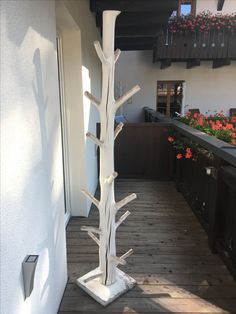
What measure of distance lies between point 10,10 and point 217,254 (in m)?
2.32

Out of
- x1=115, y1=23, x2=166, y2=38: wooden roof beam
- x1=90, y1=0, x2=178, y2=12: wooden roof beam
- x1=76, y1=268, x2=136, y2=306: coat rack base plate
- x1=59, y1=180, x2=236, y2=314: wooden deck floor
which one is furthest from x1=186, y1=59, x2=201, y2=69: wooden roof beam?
x1=76, y1=268, x2=136, y2=306: coat rack base plate

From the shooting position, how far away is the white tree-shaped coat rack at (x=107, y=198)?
154cm

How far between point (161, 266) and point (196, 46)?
22.5 feet

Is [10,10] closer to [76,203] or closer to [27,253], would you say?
[27,253]

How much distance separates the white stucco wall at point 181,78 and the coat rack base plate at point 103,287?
7.60 m

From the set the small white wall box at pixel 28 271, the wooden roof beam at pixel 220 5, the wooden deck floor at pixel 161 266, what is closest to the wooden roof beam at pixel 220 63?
the wooden roof beam at pixel 220 5

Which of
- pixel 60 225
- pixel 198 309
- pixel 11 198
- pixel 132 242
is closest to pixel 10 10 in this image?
pixel 11 198

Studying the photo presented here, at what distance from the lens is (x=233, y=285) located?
1958 millimetres

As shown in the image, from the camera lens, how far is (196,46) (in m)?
7.46

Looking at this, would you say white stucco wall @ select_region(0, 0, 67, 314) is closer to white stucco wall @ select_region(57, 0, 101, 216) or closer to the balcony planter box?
white stucco wall @ select_region(57, 0, 101, 216)

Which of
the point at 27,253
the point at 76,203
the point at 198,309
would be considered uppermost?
the point at 27,253

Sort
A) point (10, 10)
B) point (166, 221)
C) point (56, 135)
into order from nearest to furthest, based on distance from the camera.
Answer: point (10, 10) < point (56, 135) < point (166, 221)

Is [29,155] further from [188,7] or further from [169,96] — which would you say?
[188,7]

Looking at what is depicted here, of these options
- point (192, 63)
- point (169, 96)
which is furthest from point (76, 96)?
point (169, 96)
